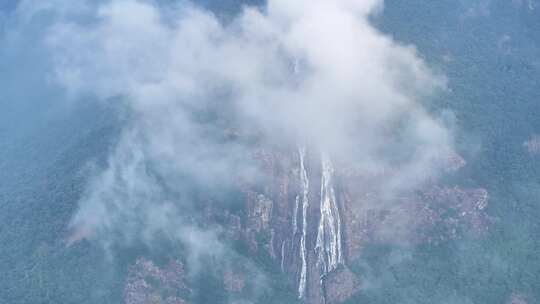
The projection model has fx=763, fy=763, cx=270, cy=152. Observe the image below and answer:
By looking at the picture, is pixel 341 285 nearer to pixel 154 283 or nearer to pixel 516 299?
pixel 516 299

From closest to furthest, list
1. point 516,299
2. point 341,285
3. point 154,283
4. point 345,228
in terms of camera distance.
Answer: point 516,299 → point 154,283 → point 341,285 → point 345,228

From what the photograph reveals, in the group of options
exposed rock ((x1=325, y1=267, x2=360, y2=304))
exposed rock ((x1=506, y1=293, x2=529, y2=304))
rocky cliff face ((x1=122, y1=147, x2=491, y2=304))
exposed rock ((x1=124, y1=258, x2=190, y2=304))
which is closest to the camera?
exposed rock ((x1=124, y1=258, x2=190, y2=304))

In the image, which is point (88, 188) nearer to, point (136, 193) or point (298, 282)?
point (136, 193)

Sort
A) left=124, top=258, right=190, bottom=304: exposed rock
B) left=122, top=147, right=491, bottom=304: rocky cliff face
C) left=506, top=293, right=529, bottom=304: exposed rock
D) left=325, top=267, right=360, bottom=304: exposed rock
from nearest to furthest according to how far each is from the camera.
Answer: left=124, top=258, right=190, bottom=304: exposed rock, left=506, top=293, right=529, bottom=304: exposed rock, left=325, top=267, right=360, bottom=304: exposed rock, left=122, top=147, right=491, bottom=304: rocky cliff face

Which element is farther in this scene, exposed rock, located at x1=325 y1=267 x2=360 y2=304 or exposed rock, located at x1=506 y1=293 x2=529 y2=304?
exposed rock, located at x1=325 y1=267 x2=360 y2=304

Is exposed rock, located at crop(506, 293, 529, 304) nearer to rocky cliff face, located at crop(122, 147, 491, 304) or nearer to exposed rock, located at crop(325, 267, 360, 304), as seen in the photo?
rocky cliff face, located at crop(122, 147, 491, 304)

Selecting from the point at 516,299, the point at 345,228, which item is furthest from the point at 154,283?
the point at 516,299

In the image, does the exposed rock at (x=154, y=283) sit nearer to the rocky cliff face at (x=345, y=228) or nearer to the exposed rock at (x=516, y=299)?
the rocky cliff face at (x=345, y=228)

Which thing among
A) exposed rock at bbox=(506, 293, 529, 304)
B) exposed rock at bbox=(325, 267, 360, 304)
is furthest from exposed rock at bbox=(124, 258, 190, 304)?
exposed rock at bbox=(506, 293, 529, 304)

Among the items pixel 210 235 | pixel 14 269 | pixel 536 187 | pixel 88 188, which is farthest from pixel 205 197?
pixel 536 187

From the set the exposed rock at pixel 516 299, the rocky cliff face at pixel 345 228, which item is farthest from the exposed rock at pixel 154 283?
the exposed rock at pixel 516 299

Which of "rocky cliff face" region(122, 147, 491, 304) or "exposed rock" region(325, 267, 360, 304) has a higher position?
"rocky cliff face" region(122, 147, 491, 304)

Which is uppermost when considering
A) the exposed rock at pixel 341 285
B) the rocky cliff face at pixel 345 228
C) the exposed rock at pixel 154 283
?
the rocky cliff face at pixel 345 228
